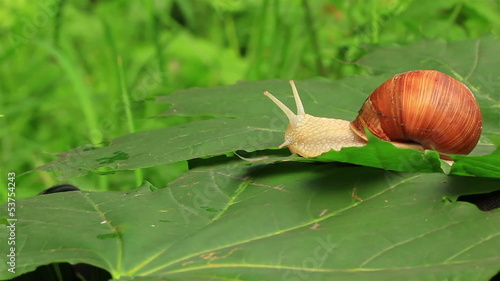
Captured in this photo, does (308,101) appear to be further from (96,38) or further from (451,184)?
(96,38)

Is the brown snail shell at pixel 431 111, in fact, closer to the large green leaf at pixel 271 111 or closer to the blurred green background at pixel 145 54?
the large green leaf at pixel 271 111

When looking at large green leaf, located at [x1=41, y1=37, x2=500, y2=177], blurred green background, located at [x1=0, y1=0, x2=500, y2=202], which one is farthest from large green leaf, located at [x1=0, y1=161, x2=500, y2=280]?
blurred green background, located at [x1=0, y1=0, x2=500, y2=202]

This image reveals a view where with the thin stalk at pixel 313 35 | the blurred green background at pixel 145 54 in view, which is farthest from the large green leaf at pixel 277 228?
the thin stalk at pixel 313 35

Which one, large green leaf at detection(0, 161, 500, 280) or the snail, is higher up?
the snail

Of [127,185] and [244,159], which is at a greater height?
[244,159]

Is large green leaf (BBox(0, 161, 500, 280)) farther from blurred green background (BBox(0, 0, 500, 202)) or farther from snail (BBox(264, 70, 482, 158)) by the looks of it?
blurred green background (BBox(0, 0, 500, 202))

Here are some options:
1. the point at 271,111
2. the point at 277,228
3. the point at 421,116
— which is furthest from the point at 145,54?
the point at 277,228

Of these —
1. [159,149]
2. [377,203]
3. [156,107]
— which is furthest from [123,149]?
[156,107]
